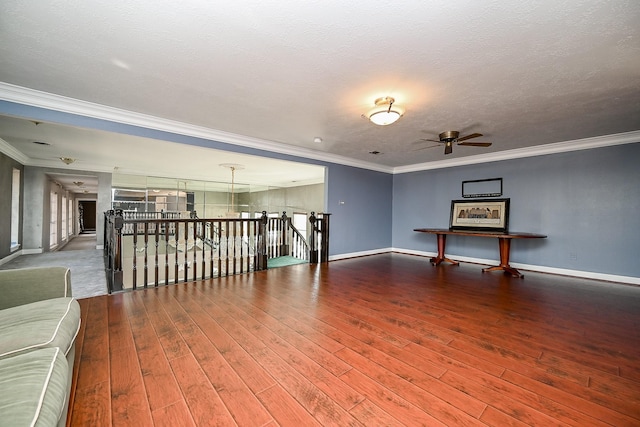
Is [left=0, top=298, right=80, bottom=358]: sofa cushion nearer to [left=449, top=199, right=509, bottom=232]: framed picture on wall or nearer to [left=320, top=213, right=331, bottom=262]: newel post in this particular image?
[left=320, top=213, right=331, bottom=262]: newel post

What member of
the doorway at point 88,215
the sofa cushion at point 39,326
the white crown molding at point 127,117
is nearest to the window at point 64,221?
the doorway at point 88,215

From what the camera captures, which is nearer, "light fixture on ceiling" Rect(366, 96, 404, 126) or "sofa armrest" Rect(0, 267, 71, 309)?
"sofa armrest" Rect(0, 267, 71, 309)

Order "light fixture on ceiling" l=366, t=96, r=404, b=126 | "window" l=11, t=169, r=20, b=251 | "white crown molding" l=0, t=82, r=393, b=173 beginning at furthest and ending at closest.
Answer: "window" l=11, t=169, r=20, b=251
"light fixture on ceiling" l=366, t=96, r=404, b=126
"white crown molding" l=0, t=82, r=393, b=173

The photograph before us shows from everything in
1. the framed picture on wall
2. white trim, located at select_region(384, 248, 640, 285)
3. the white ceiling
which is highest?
the white ceiling

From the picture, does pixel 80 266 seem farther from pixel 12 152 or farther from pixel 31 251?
pixel 12 152

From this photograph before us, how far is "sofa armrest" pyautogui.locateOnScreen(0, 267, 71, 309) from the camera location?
1935mm

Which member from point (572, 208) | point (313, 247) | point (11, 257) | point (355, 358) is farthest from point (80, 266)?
point (572, 208)

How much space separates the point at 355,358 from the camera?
197 centimetres

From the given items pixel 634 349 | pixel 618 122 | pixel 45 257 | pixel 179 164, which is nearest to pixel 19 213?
pixel 45 257

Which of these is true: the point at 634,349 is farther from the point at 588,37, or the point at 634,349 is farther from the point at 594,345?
the point at 588,37

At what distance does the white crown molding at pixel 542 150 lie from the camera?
165 inches

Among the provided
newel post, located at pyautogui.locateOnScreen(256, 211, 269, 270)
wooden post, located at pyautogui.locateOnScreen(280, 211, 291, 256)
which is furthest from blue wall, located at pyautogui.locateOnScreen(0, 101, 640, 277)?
newel post, located at pyautogui.locateOnScreen(256, 211, 269, 270)

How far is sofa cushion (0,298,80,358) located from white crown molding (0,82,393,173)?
8.23 feet

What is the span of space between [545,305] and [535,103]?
2426mm
